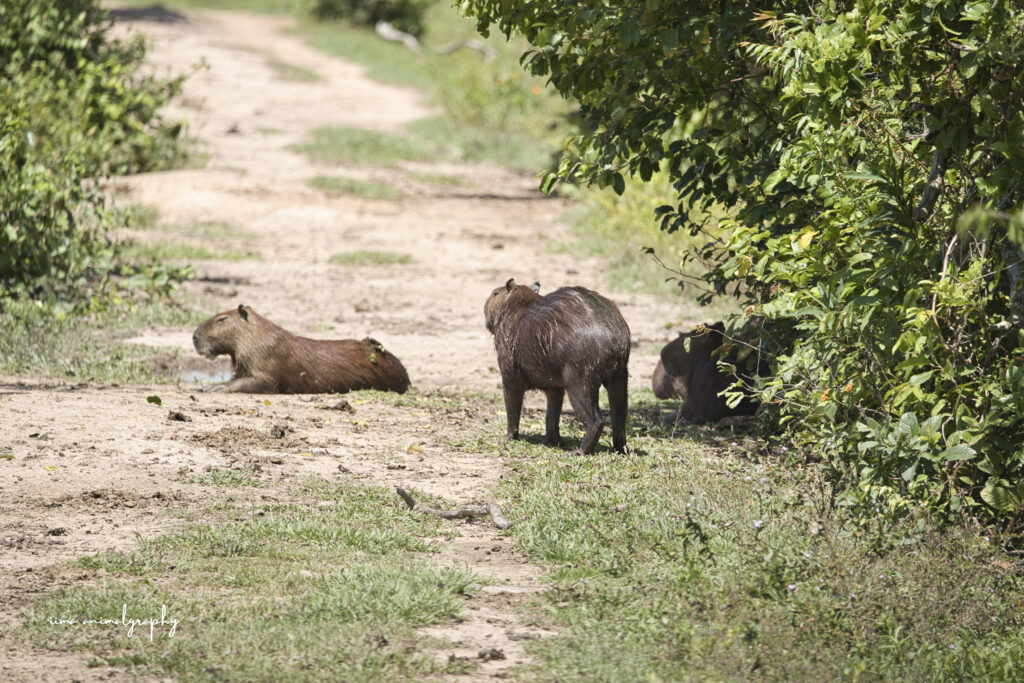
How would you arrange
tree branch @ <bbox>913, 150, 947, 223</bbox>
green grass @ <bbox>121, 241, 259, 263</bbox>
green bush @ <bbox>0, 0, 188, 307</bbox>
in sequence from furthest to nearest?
green grass @ <bbox>121, 241, 259, 263</bbox>
green bush @ <bbox>0, 0, 188, 307</bbox>
tree branch @ <bbox>913, 150, 947, 223</bbox>

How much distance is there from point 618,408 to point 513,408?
0.65 m

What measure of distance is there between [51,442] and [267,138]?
53.1ft

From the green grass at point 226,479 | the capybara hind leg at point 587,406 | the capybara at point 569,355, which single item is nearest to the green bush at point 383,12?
the capybara at point 569,355

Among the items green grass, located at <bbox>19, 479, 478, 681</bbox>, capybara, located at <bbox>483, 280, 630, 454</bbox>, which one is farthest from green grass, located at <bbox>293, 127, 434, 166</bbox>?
green grass, located at <bbox>19, 479, 478, 681</bbox>

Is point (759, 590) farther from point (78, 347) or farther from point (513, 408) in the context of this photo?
point (78, 347)

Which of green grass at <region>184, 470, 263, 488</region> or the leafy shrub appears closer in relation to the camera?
the leafy shrub

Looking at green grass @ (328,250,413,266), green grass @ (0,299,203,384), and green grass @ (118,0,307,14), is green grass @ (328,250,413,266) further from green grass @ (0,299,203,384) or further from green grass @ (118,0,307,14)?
green grass @ (118,0,307,14)

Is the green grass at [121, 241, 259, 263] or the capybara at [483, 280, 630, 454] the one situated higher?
the capybara at [483, 280, 630, 454]

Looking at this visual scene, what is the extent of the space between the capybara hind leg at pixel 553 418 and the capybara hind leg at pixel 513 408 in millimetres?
180

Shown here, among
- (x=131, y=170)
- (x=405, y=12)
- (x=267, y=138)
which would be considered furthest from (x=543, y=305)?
(x=405, y=12)

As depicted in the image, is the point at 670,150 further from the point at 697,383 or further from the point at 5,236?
the point at 5,236

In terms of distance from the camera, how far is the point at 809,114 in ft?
19.1

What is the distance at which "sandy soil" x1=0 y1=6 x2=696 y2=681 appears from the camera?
5359 millimetres

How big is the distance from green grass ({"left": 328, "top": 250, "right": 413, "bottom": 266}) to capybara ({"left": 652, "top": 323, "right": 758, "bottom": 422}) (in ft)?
21.3
